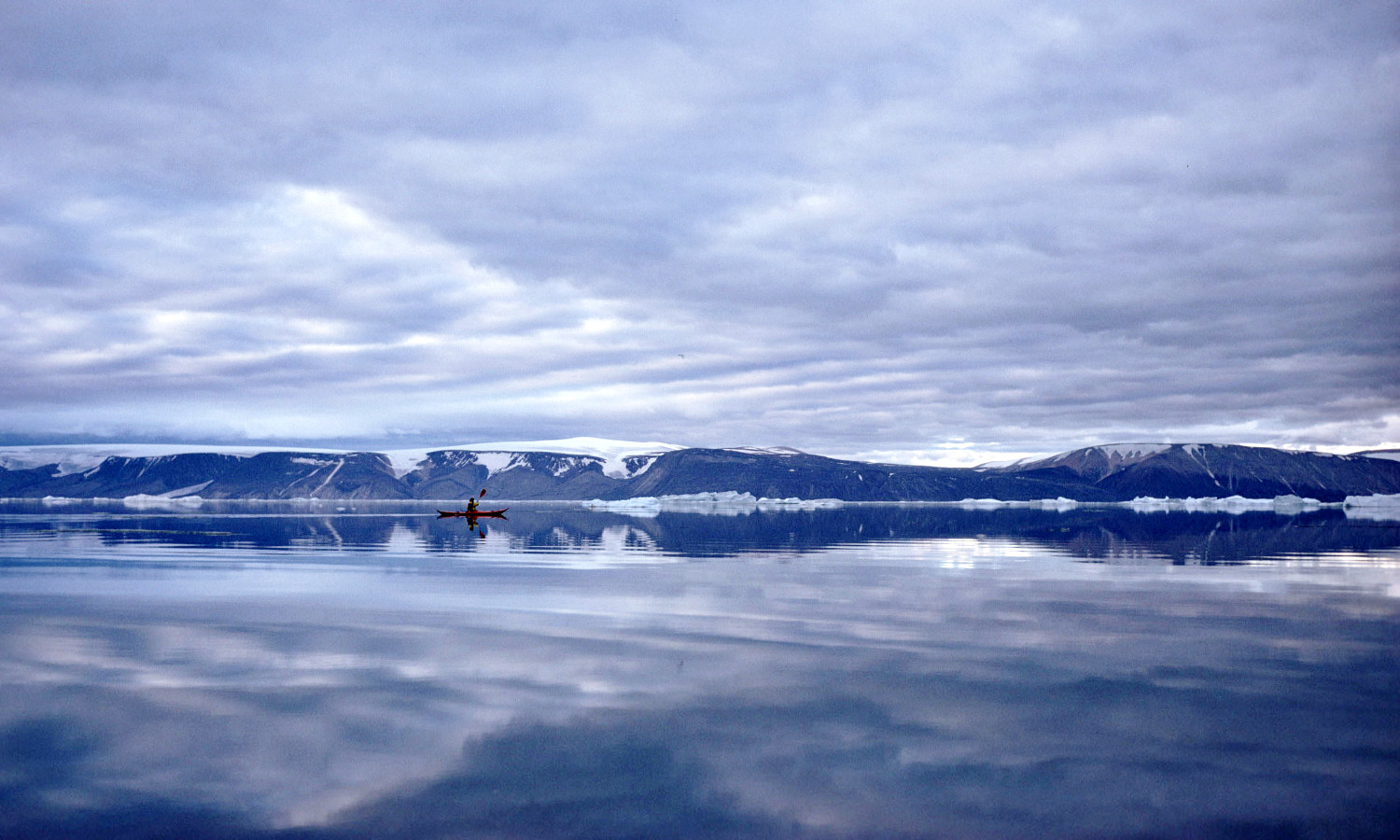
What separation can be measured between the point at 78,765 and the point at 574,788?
5869mm

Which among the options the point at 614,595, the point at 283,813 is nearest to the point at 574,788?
the point at 283,813

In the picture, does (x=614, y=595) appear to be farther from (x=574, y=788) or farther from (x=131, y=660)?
(x=574, y=788)

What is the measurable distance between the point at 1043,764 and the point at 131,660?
15102 mm

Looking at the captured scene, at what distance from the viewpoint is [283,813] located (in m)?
9.92

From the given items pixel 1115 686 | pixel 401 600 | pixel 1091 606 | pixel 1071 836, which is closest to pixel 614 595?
pixel 401 600

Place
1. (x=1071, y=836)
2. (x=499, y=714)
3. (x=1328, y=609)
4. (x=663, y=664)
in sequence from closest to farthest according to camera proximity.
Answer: (x=1071, y=836) → (x=499, y=714) → (x=663, y=664) → (x=1328, y=609)

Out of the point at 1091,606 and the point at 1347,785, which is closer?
the point at 1347,785

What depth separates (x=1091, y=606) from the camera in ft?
80.5

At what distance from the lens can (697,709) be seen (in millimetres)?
13797

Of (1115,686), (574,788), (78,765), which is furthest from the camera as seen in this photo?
(1115,686)

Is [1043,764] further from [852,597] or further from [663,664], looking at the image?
[852,597]

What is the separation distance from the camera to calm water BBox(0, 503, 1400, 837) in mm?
9969

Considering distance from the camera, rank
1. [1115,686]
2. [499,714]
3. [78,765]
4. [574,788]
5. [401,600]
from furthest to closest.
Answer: [401,600] < [1115,686] < [499,714] < [78,765] < [574,788]

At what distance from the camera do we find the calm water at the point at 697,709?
997cm
